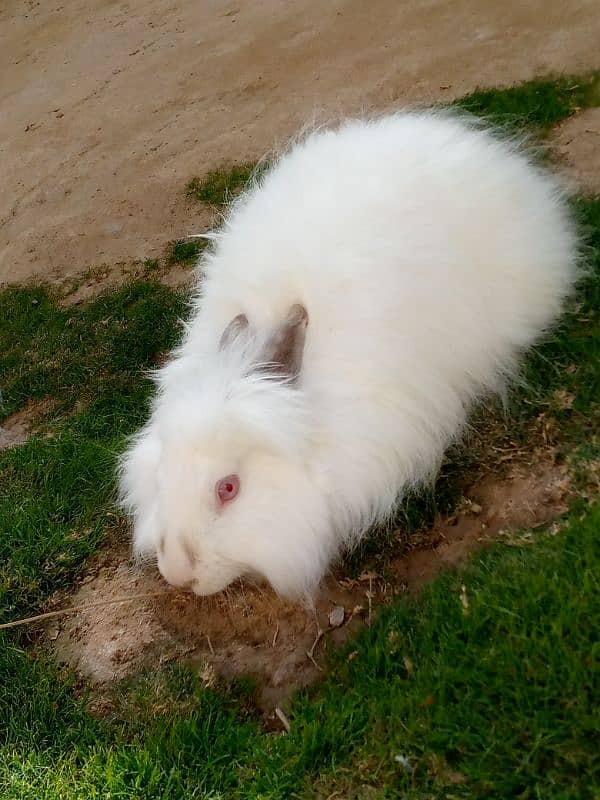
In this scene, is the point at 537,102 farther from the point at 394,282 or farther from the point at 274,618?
the point at 274,618

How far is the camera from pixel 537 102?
4.79 metres

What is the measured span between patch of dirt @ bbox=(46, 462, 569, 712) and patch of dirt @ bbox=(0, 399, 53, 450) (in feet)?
6.00

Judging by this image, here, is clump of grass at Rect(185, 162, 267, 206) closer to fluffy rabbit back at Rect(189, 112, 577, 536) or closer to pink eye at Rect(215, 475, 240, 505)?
fluffy rabbit back at Rect(189, 112, 577, 536)

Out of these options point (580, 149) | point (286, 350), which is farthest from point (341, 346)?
point (580, 149)

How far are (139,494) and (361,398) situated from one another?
0.93 m

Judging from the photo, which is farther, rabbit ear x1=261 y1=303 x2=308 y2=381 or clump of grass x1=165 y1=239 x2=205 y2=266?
clump of grass x1=165 y1=239 x2=205 y2=266

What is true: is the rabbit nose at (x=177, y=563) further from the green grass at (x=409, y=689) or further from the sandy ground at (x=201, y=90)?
the sandy ground at (x=201, y=90)

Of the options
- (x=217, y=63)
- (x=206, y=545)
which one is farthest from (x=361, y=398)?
(x=217, y=63)

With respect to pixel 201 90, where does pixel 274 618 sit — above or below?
below

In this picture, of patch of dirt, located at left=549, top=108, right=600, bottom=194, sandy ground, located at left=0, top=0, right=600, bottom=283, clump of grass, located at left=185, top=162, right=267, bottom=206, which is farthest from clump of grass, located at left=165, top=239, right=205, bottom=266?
patch of dirt, located at left=549, top=108, right=600, bottom=194

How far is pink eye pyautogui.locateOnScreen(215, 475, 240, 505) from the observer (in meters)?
2.34

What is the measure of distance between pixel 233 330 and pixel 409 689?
1372 millimetres

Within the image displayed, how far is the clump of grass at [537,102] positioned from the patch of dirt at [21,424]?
342cm

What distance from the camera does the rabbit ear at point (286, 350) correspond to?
250 cm
